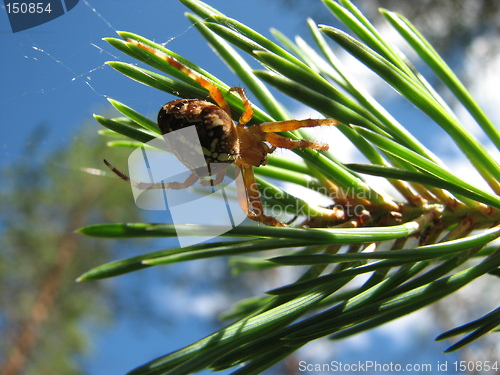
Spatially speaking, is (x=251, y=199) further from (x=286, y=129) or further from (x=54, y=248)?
(x=54, y=248)

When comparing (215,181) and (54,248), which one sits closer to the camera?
(215,181)

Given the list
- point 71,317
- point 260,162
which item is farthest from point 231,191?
point 71,317

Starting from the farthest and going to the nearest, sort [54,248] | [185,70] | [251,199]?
[54,248], [251,199], [185,70]

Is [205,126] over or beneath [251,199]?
over

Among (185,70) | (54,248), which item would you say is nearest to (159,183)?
(185,70)

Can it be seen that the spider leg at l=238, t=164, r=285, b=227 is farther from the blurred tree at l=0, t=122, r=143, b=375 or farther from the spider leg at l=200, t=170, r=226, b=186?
the blurred tree at l=0, t=122, r=143, b=375

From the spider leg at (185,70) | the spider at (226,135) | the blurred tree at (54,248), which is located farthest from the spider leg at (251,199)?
the blurred tree at (54,248)

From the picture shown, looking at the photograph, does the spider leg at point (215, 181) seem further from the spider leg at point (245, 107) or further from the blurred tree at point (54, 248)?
the blurred tree at point (54, 248)

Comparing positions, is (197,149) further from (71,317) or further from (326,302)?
(71,317)
